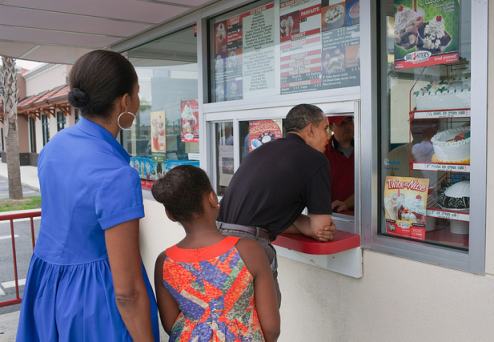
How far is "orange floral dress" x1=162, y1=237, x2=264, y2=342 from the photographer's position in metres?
1.73

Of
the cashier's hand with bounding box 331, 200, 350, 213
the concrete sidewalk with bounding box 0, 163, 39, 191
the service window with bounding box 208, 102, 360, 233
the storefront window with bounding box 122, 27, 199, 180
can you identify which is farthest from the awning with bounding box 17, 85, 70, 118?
the cashier's hand with bounding box 331, 200, 350, 213

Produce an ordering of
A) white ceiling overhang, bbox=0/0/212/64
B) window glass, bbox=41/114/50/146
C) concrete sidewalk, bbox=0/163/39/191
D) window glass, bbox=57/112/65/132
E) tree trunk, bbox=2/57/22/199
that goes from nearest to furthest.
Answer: white ceiling overhang, bbox=0/0/212/64
tree trunk, bbox=2/57/22/199
concrete sidewalk, bbox=0/163/39/191
window glass, bbox=57/112/65/132
window glass, bbox=41/114/50/146

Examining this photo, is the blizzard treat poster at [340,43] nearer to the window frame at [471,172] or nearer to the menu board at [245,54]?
the window frame at [471,172]

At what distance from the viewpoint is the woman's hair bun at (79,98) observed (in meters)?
1.59

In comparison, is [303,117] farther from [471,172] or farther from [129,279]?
[129,279]

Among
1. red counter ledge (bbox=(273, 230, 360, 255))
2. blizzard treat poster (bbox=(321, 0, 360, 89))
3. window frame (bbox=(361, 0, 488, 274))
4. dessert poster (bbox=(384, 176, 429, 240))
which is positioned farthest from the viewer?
blizzard treat poster (bbox=(321, 0, 360, 89))

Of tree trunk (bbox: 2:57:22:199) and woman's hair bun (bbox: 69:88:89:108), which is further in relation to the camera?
tree trunk (bbox: 2:57:22:199)

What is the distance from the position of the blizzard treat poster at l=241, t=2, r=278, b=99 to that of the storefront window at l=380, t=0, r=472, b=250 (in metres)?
1.01

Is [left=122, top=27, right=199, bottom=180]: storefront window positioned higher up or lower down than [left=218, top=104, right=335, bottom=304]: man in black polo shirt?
higher up

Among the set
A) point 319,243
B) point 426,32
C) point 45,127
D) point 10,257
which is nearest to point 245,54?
point 426,32

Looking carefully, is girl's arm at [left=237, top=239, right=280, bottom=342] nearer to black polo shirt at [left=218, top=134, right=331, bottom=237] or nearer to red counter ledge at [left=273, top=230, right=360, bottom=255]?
black polo shirt at [left=218, top=134, right=331, bottom=237]

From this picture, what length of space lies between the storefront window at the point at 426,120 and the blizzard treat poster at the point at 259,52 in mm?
1013

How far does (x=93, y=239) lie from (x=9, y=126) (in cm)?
1444

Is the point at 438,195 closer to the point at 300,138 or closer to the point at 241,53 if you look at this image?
the point at 300,138
